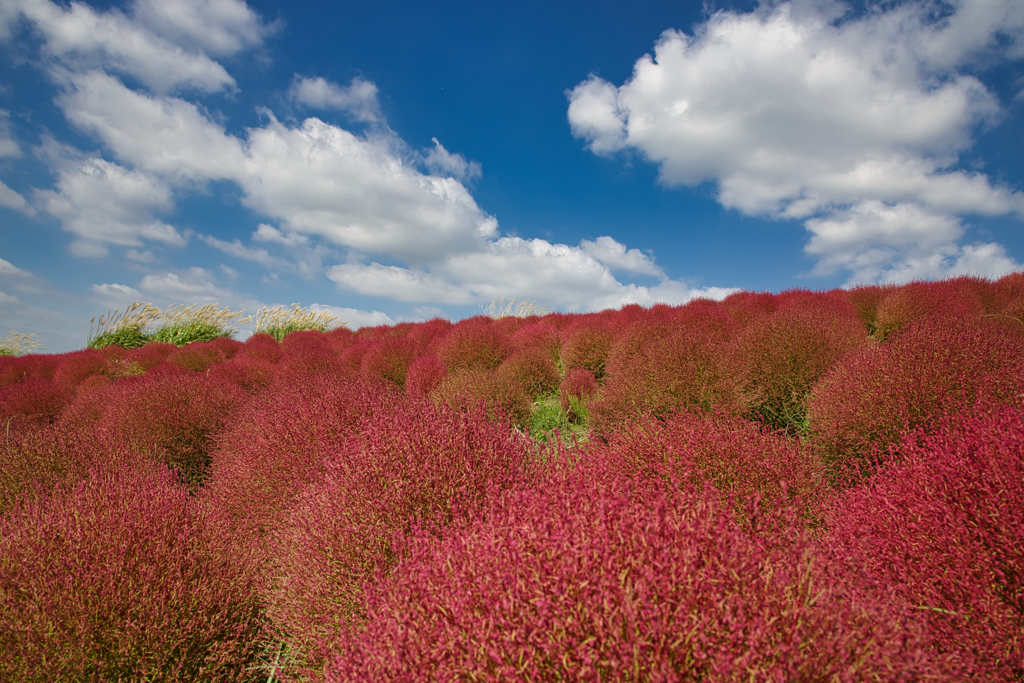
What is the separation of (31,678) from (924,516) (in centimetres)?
308

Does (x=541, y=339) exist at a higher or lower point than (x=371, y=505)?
higher

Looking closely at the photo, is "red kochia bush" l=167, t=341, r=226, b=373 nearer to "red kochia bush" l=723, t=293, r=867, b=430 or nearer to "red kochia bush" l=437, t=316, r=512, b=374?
"red kochia bush" l=437, t=316, r=512, b=374

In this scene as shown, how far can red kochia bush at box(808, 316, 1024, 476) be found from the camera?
8.46 feet

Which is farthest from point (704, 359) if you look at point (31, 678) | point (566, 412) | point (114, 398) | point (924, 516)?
point (114, 398)

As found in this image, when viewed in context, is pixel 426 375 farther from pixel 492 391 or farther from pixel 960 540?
pixel 960 540

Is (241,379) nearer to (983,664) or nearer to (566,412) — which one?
(566,412)

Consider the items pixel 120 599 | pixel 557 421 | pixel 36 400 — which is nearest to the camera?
pixel 120 599

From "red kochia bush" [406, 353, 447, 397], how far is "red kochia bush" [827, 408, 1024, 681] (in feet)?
13.2

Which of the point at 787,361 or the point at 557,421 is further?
the point at 557,421

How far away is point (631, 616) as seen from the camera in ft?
2.95

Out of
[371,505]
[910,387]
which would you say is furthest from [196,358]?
[910,387]

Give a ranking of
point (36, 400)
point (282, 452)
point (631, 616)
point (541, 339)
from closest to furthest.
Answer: point (631, 616) < point (282, 452) < point (36, 400) < point (541, 339)

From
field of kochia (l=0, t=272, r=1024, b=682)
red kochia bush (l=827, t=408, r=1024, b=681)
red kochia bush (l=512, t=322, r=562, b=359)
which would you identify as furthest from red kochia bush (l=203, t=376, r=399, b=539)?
red kochia bush (l=512, t=322, r=562, b=359)

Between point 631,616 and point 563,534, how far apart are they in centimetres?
26
